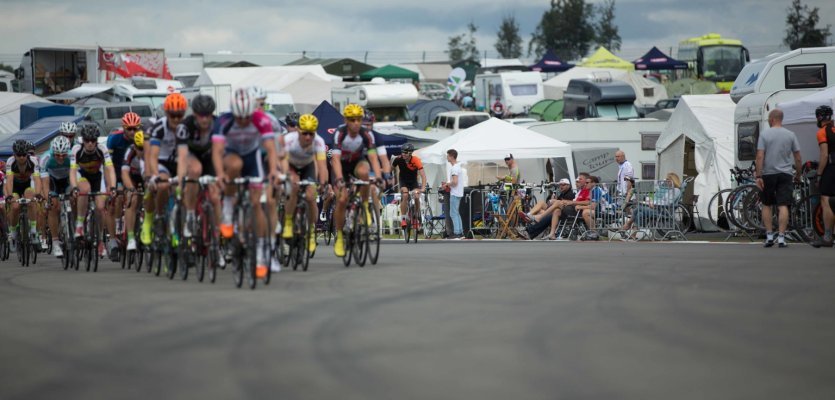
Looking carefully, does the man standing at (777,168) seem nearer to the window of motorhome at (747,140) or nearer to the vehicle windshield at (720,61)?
the window of motorhome at (747,140)

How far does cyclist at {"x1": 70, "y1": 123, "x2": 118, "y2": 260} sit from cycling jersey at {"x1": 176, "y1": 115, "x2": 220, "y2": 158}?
3.60 m

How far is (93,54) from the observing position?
Result: 60.8m

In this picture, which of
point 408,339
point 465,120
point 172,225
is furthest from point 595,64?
point 408,339

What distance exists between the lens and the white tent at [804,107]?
892 inches

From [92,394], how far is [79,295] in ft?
18.1

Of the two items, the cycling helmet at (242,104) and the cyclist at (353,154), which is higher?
the cycling helmet at (242,104)

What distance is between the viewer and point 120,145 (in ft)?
57.3

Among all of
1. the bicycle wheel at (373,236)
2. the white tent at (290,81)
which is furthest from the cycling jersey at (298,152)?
the white tent at (290,81)

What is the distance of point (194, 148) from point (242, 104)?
4.65ft

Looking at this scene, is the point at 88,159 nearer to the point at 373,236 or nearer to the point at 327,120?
the point at 373,236

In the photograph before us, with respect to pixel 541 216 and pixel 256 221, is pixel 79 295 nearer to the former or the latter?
pixel 256 221

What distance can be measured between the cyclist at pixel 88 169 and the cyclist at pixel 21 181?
113 inches

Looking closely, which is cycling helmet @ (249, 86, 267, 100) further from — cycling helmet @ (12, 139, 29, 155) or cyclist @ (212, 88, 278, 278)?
cycling helmet @ (12, 139, 29, 155)

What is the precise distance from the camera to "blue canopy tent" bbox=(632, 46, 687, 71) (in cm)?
7375
